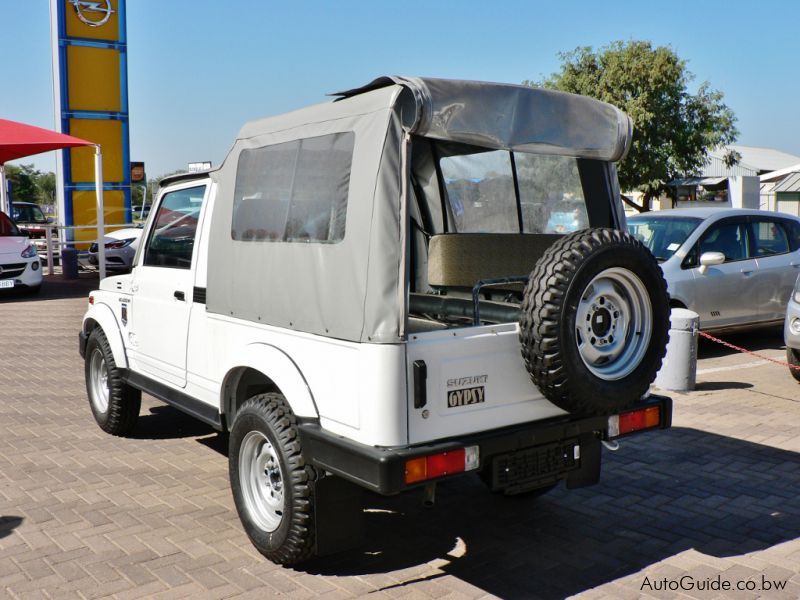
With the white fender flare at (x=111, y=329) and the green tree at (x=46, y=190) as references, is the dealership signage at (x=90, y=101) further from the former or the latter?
the green tree at (x=46, y=190)

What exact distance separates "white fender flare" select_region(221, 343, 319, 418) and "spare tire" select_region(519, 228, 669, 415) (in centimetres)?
101

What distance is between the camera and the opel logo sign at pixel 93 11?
63.0ft

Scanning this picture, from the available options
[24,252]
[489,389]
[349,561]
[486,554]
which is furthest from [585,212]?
[24,252]

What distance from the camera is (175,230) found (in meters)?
5.28

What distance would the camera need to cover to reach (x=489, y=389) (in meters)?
3.70

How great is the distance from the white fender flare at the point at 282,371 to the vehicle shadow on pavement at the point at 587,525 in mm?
869

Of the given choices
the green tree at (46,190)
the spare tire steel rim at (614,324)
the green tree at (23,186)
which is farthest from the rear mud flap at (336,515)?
the green tree at (46,190)

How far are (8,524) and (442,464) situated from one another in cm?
267

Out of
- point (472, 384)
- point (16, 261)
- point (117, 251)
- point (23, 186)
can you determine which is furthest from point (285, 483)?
point (23, 186)

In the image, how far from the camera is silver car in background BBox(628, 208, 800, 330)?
9.25m

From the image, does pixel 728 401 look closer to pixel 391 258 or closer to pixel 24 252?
pixel 391 258

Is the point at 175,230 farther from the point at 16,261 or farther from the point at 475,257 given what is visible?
the point at 16,261

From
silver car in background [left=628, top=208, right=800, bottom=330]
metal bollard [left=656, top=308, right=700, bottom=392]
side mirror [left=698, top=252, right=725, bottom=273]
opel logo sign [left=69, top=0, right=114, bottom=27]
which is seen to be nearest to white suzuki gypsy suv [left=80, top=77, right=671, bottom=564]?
metal bollard [left=656, top=308, right=700, bottom=392]

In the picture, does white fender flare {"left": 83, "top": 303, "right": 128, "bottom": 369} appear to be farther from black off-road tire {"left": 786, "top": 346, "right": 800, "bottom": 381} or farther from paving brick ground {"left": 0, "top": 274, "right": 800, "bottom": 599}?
black off-road tire {"left": 786, "top": 346, "right": 800, "bottom": 381}
